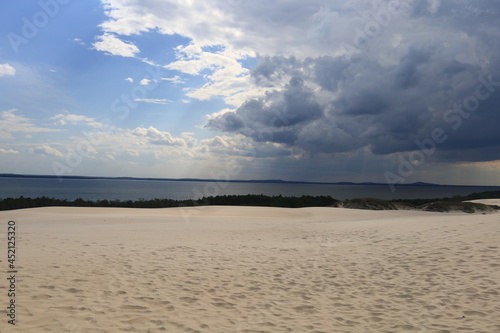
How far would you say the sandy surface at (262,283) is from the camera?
5.57 meters

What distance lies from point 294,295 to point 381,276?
247 centimetres

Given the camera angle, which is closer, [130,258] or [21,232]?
[130,258]

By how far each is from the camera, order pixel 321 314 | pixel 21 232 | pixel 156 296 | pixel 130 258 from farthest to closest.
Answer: pixel 21 232 → pixel 130 258 → pixel 156 296 → pixel 321 314

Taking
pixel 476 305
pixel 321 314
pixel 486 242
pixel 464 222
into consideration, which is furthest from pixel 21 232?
pixel 464 222

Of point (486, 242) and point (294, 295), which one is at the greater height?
point (486, 242)

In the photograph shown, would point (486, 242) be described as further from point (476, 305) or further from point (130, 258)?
point (130, 258)

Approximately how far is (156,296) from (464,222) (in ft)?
40.9

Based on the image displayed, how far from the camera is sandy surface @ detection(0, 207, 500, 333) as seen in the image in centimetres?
557

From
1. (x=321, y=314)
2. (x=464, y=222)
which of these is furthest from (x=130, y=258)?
(x=464, y=222)

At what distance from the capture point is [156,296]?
6668 mm

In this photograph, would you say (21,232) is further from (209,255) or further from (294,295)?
(294,295)

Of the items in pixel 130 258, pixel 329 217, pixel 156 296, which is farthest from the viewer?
pixel 329 217

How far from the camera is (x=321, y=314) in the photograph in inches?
237

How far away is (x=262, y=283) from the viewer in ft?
25.2
